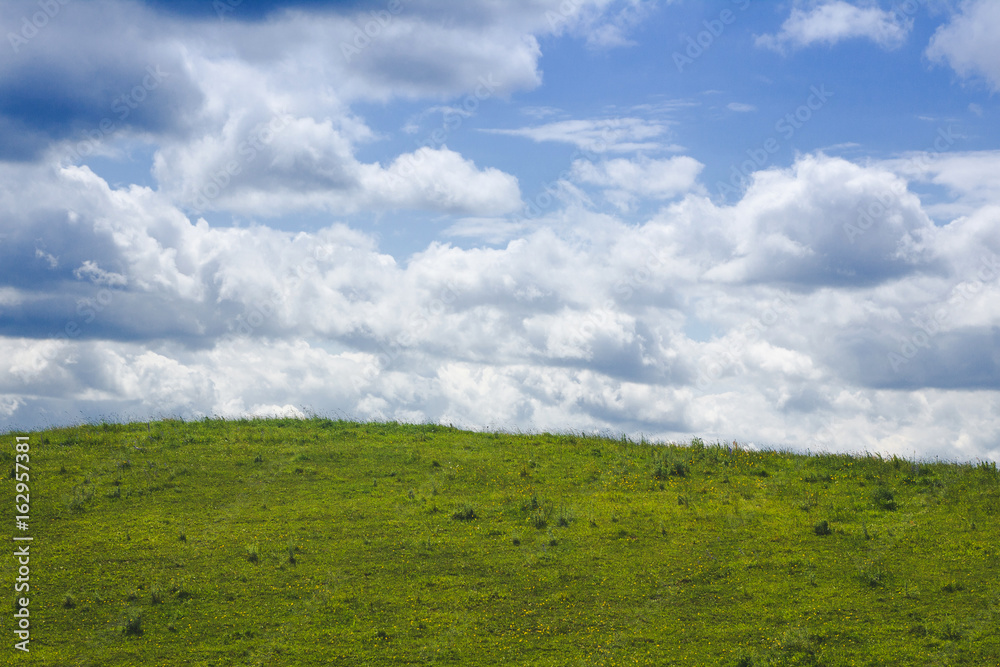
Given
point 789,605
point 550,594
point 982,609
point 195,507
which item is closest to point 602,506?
point 550,594

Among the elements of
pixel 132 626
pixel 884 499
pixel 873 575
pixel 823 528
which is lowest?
Result: pixel 132 626

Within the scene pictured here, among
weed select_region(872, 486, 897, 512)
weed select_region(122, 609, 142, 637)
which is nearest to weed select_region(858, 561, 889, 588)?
weed select_region(872, 486, 897, 512)

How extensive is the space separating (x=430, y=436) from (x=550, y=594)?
15923 mm

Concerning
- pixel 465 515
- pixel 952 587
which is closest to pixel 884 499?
pixel 952 587

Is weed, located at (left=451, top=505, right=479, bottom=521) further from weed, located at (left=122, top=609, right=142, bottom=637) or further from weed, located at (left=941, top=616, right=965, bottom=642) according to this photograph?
weed, located at (left=941, top=616, right=965, bottom=642)

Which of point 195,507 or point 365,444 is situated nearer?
point 195,507

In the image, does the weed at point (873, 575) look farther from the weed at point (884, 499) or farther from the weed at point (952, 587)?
the weed at point (884, 499)

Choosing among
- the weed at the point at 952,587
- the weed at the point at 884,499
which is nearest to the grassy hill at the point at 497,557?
the weed at the point at 952,587

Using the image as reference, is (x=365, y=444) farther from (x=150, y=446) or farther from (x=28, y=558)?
(x=28, y=558)

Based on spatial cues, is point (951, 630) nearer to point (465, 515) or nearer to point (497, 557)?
point (497, 557)

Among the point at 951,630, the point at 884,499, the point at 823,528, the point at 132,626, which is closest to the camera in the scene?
the point at 951,630

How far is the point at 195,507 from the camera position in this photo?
25.1 metres

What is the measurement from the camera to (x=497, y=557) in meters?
21.7

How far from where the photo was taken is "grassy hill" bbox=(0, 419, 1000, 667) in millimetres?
17016
